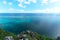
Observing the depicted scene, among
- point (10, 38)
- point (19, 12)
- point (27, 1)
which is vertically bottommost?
point (10, 38)

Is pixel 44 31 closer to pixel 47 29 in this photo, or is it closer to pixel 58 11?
pixel 47 29

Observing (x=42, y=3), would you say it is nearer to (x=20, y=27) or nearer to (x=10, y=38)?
(x=20, y=27)

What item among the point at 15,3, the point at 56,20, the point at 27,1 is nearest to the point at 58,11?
the point at 56,20

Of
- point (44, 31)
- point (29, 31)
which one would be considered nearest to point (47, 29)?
point (44, 31)

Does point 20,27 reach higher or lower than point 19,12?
lower

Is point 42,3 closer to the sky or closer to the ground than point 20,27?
closer to the sky

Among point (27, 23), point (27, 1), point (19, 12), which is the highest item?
point (27, 1)
